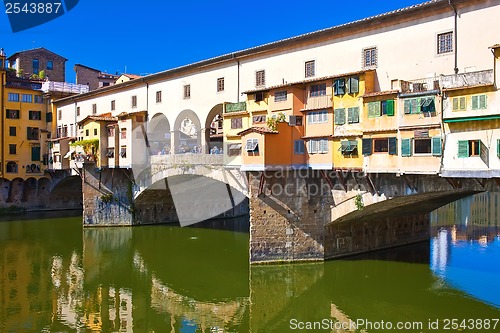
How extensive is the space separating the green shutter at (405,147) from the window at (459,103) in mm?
2346

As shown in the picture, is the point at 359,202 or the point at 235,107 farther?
the point at 235,107

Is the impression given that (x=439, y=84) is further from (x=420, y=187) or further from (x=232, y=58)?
(x=232, y=58)

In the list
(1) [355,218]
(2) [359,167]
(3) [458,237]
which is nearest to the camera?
(2) [359,167]

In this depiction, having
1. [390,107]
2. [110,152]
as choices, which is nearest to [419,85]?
[390,107]

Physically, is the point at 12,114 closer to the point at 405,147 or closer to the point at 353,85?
the point at 353,85

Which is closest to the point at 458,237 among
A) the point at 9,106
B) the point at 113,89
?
the point at 113,89

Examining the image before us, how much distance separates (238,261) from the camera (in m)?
28.0

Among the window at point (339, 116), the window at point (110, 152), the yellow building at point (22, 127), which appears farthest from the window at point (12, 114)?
the window at point (339, 116)

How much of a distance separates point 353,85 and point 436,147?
5.18m

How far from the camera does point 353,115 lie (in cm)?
2205

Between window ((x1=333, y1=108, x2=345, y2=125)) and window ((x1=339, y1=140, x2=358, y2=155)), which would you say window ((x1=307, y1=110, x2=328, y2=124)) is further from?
window ((x1=339, y1=140, x2=358, y2=155))

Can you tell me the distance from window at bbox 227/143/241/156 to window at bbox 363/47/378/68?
9.10m

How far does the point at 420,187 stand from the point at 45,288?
18868 mm

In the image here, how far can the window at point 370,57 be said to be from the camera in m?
22.2
